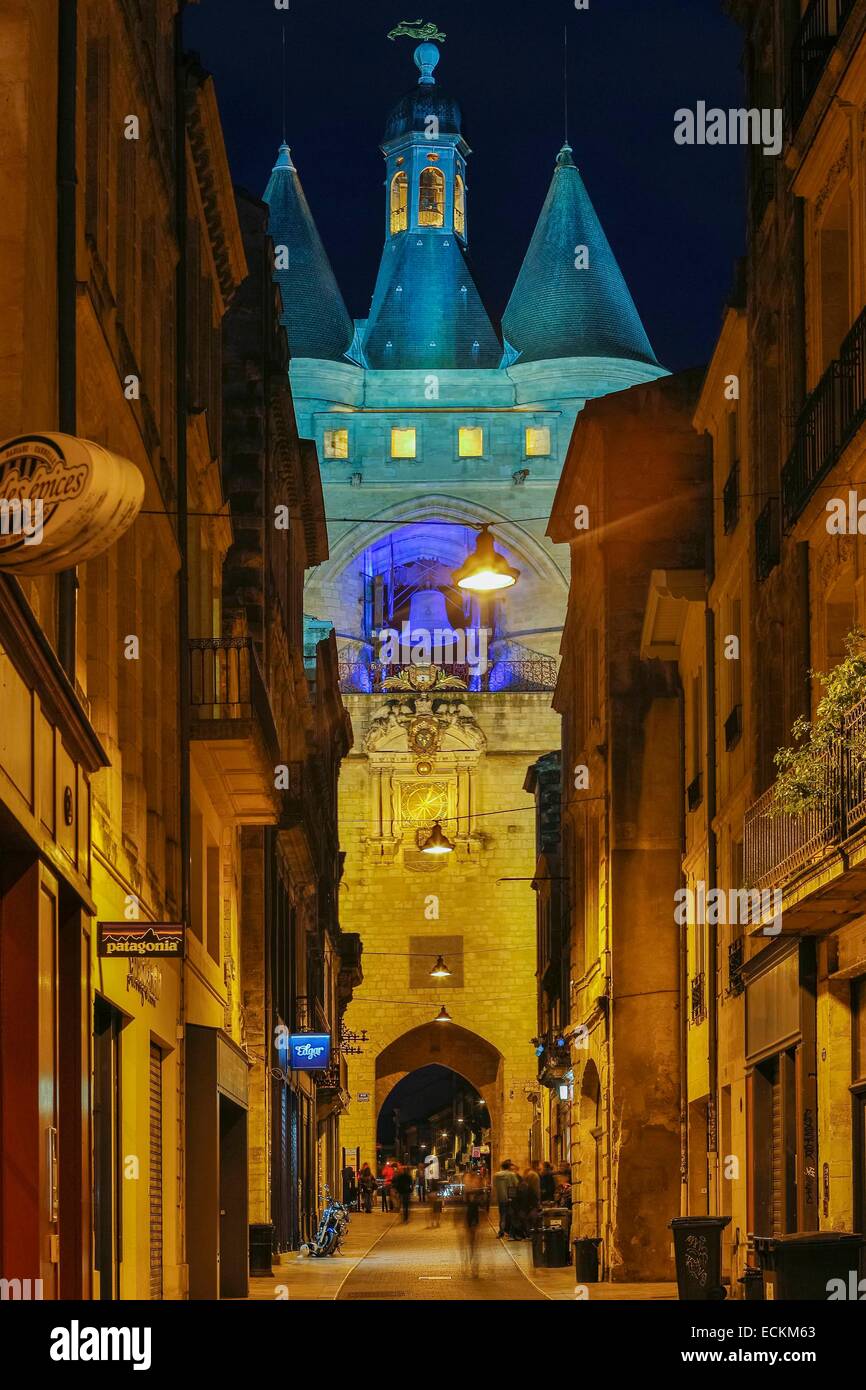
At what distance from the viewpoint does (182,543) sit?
22.0 metres

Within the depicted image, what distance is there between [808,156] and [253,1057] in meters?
16.5

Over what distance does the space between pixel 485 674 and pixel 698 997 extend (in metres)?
57.1

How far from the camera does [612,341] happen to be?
94.2 meters

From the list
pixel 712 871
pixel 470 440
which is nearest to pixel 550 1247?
pixel 712 871

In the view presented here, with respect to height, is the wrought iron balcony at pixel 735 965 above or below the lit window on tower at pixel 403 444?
below

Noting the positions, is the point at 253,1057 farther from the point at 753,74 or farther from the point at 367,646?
the point at 367,646

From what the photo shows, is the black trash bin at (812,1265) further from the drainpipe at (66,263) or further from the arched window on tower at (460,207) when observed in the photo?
the arched window on tower at (460,207)

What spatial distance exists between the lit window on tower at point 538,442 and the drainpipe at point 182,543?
214 ft

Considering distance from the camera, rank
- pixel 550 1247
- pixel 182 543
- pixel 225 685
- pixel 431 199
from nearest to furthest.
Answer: pixel 182 543 → pixel 225 685 → pixel 550 1247 → pixel 431 199

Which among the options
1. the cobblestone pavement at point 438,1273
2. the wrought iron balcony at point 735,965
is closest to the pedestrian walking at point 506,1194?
the cobblestone pavement at point 438,1273

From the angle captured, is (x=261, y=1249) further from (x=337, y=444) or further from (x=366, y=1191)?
(x=337, y=444)

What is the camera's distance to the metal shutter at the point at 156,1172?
19.7 metres

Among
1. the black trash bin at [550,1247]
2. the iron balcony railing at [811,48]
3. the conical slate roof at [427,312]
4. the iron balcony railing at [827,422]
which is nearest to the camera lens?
the iron balcony railing at [827,422]
